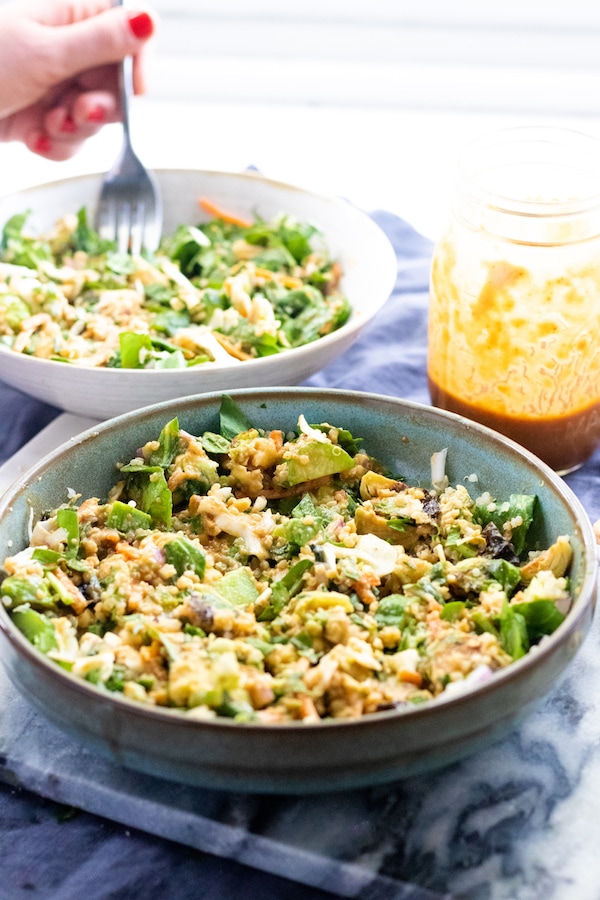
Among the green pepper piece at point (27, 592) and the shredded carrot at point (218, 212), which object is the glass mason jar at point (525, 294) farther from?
the green pepper piece at point (27, 592)

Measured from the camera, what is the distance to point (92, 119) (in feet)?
10.9

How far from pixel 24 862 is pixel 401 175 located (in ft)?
11.6

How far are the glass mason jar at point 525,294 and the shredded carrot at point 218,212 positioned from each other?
1044 millimetres

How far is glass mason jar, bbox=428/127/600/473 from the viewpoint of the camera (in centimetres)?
222

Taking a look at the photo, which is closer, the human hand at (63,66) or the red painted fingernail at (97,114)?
the human hand at (63,66)

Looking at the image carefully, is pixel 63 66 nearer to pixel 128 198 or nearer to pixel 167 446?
pixel 128 198

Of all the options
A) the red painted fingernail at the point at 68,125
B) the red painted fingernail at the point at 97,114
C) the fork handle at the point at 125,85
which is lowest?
the red painted fingernail at the point at 68,125

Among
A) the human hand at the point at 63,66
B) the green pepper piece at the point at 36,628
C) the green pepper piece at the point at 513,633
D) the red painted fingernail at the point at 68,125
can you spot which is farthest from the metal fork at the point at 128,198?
the green pepper piece at the point at 513,633

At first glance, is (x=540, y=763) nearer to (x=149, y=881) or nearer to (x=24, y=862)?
(x=149, y=881)

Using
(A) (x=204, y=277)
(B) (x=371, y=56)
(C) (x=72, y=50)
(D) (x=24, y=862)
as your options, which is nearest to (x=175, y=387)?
(A) (x=204, y=277)

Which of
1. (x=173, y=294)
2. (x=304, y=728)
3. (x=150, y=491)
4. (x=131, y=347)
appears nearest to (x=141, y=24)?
(x=173, y=294)

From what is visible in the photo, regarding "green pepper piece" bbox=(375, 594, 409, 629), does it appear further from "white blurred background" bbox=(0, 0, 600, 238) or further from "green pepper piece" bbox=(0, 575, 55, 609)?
"white blurred background" bbox=(0, 0, 600, 238)

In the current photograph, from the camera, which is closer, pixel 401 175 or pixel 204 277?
pixel 204 277

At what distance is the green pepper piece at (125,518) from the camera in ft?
6.45
